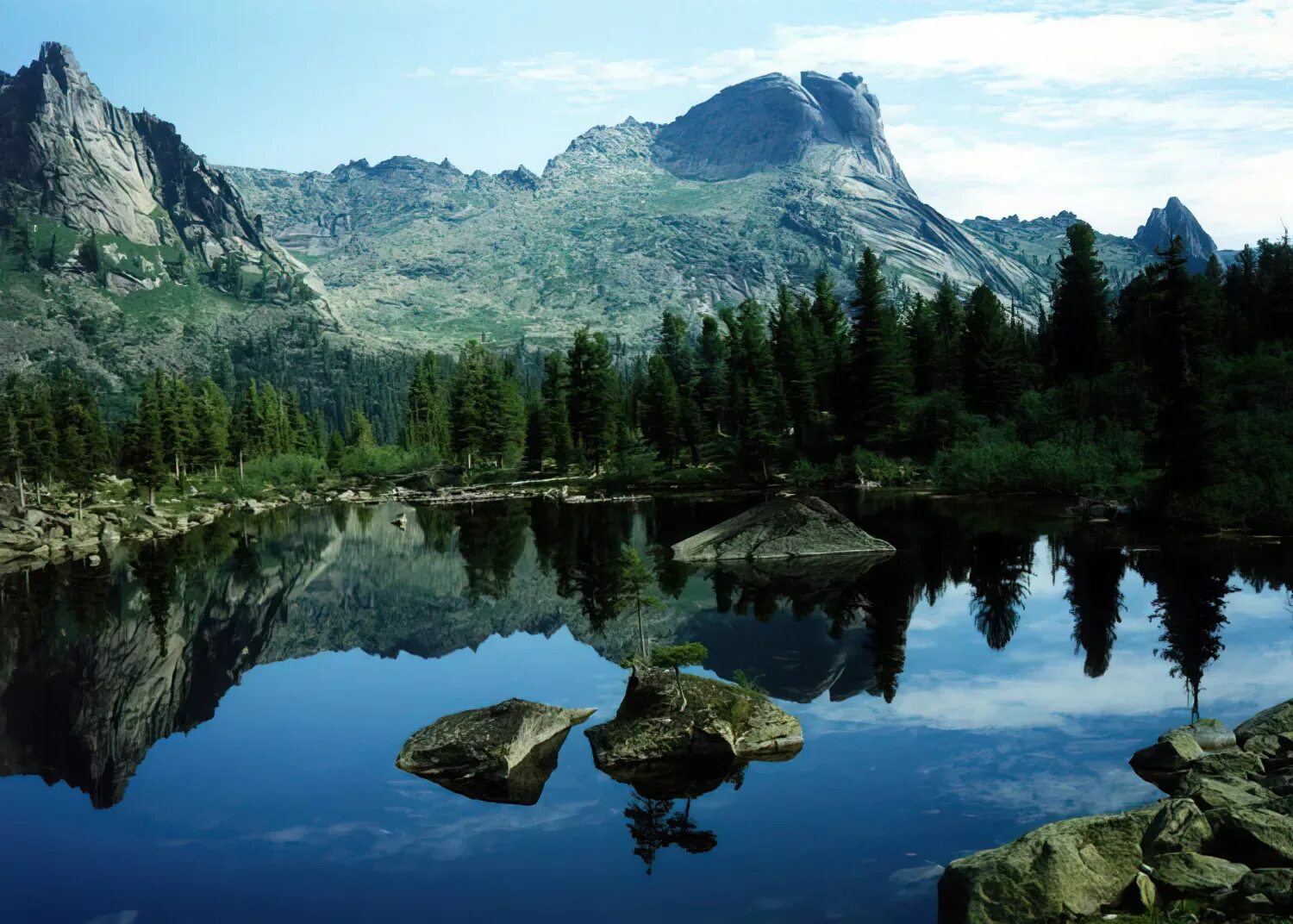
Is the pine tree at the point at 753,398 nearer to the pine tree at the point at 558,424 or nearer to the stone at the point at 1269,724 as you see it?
the pine tree at the point at 558,424

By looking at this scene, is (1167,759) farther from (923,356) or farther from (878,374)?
(923,356)

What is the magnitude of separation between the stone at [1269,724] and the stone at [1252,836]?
668cm

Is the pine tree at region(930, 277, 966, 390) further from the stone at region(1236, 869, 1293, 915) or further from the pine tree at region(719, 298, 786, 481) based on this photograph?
the stone at region(1236, 869, 1293, 915)

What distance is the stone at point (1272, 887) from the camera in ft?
39.1

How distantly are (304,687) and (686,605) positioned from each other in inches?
609

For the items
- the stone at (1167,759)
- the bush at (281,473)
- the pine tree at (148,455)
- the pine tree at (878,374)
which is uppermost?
the pine tree at (878,374)

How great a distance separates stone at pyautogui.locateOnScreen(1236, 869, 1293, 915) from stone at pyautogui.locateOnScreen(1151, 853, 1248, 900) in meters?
0.28

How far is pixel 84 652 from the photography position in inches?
1483

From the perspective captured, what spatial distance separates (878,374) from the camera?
97062 mm

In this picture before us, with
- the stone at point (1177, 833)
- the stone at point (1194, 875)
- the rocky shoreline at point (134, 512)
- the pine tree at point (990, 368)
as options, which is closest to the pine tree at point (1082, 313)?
the pine tree at point (990, 368)

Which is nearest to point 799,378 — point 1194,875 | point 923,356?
point 923,356

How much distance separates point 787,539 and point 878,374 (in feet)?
163

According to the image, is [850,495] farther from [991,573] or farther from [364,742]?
[364,742]

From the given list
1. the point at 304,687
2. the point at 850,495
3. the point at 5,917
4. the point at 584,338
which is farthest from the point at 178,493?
the point at 5,917
